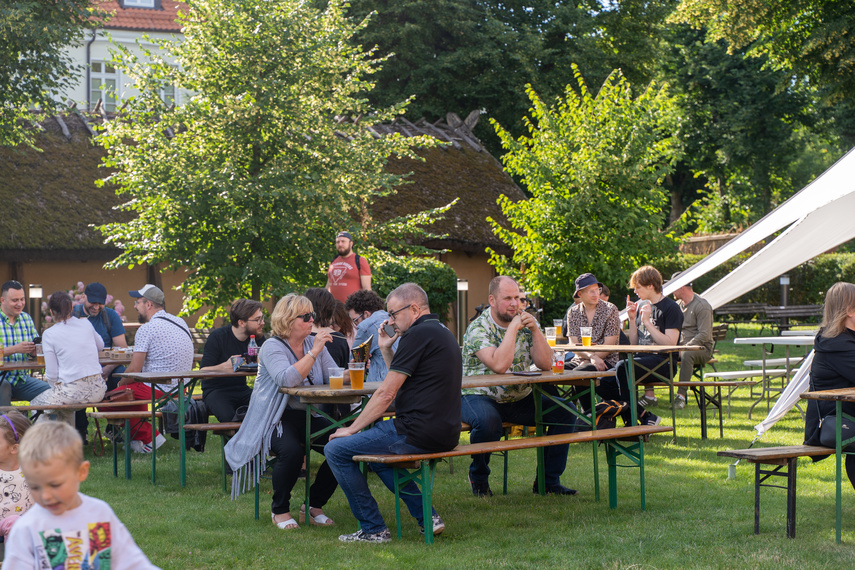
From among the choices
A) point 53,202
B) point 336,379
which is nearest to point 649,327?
point 336,379

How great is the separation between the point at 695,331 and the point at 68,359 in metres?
6.47

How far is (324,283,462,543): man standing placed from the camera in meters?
5.33

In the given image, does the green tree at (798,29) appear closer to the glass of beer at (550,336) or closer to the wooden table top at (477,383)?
the glass of beer at (550,336)

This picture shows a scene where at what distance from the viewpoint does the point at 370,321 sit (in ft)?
25.0

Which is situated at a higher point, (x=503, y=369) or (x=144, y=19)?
(x=144, y=19)

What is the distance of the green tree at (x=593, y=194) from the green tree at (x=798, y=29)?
149 inches

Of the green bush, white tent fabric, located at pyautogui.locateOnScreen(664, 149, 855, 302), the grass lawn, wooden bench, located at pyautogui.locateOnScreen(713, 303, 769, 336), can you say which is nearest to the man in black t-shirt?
white tent fabric, located at pyautogui.locateOnScreen(664, 149, 855, 302)

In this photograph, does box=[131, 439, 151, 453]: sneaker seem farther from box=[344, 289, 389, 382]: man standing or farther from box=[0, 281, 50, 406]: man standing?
box=[344, 289, 389, 382]: man standing

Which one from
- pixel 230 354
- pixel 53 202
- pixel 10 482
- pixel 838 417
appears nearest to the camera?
pixel 10 482

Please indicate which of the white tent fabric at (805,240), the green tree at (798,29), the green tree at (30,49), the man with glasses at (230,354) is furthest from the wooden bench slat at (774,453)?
the green tree at (798,29)

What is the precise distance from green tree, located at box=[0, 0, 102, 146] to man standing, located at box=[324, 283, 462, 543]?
10.4 metres

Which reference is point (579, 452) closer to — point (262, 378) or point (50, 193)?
point (262, 378)

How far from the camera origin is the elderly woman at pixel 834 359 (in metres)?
5.61

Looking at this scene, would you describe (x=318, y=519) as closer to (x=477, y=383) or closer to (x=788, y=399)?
(x=477, y=383)
